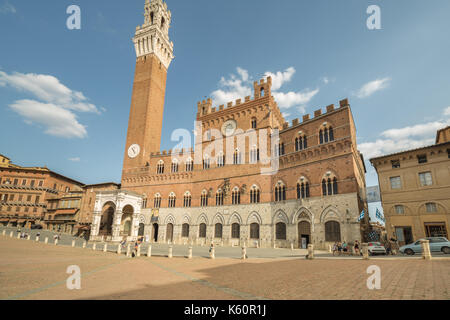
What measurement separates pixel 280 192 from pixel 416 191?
523 inches

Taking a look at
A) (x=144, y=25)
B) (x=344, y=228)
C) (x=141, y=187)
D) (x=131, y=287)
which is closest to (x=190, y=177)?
(x=141, y=187)

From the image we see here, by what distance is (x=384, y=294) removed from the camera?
656 centimetres

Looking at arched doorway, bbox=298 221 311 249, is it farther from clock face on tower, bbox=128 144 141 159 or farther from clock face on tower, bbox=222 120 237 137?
clock face on tower, bbox=128 144 141 159

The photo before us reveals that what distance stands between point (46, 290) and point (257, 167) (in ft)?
83.6

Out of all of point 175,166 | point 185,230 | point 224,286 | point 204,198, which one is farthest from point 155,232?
point 224,286

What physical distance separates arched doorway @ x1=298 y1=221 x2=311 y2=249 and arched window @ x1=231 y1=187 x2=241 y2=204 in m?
8.88

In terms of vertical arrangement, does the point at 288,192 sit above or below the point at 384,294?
above

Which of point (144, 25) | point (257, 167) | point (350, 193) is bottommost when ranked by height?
point (350, 193)

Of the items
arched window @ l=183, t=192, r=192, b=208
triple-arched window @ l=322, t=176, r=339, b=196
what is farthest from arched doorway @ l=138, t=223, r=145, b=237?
triple-arched window @ l=322, t=176, r=339, b=196

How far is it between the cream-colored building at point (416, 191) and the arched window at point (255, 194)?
44.5 feet

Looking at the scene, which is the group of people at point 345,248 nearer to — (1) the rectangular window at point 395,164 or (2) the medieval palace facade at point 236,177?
(2) the medieval palace facade at point 236,177

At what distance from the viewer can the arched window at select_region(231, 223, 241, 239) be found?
30.1 meters

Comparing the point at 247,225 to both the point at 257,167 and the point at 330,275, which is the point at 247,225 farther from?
the point at 330,275
